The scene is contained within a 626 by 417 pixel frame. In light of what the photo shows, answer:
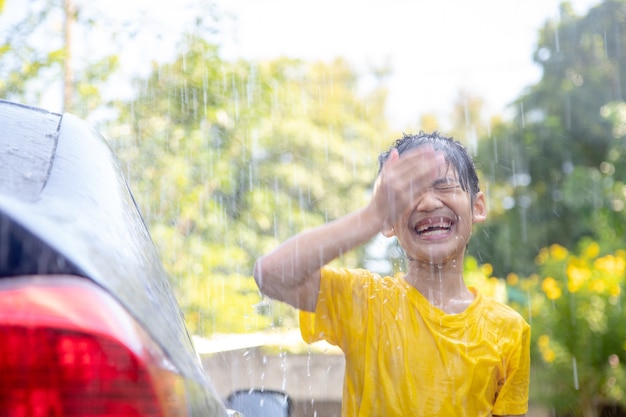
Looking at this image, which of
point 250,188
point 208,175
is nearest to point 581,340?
point 208,175

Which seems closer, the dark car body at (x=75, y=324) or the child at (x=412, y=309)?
the dark car body at (x=75, y=324)

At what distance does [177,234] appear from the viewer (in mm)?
7262

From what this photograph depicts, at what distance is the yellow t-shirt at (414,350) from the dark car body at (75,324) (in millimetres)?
1282

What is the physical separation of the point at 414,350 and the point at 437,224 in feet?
1.23

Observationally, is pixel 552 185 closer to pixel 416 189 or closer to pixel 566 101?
pixel 566 101

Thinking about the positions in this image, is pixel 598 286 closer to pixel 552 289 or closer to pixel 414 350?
pixel 552 289

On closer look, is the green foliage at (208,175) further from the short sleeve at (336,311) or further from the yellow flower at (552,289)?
the short sleeve at (336,311)

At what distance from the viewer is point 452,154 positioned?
2.65m

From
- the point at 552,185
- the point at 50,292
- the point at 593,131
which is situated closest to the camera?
the point at 50,292

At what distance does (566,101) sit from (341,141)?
4475 millimetres

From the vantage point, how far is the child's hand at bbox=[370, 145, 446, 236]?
7.22 feet

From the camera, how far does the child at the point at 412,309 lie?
2.34m

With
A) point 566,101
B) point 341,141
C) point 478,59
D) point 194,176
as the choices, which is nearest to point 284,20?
point 341,141

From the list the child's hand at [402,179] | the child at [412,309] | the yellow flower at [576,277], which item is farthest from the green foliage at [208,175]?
the child's hand at [402,179]
